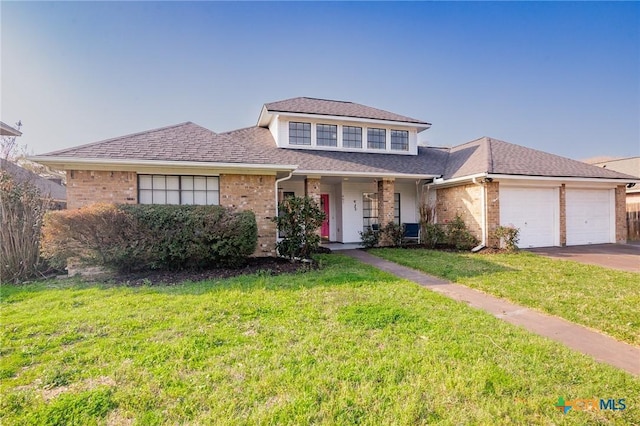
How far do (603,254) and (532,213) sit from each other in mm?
2474

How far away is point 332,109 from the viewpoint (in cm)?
1388

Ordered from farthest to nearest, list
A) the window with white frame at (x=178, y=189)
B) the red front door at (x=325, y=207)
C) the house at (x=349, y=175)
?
1. the red front door at (x=325, y=207)
2. the window with white frame at (x=178, y=189)
3. the house at (x=349, y=175)

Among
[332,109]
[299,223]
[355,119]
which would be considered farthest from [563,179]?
[299,223]

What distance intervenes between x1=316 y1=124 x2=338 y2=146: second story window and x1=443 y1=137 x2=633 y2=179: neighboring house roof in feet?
17.0

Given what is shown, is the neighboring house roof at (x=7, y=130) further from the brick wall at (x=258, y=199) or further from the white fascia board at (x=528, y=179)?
the white fascia board at (x=528, y=179)

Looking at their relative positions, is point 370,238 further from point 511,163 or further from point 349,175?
point 511,163

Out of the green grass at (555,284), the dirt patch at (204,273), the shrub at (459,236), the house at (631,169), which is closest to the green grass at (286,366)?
the green grass at (555,284)

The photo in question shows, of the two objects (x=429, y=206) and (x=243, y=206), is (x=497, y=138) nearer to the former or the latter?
(x=429, y=206)

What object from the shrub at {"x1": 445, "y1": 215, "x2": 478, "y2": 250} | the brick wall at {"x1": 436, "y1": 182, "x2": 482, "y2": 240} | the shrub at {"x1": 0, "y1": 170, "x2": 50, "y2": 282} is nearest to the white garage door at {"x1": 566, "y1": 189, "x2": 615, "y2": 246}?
the brick wall at {"x1": 436, "y1": 182, "x2": 482, "y2": 240}

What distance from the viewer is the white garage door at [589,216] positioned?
40.1 feet

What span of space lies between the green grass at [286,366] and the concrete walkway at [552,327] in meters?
0.30

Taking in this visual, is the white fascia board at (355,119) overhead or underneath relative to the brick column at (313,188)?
overhead

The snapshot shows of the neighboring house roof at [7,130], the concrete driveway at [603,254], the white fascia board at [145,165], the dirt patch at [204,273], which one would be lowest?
the concrete driveway at [603,254]

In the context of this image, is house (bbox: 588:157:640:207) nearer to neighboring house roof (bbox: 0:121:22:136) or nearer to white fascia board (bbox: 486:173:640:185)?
white fascia board (bbox: 486:173:640:185)
